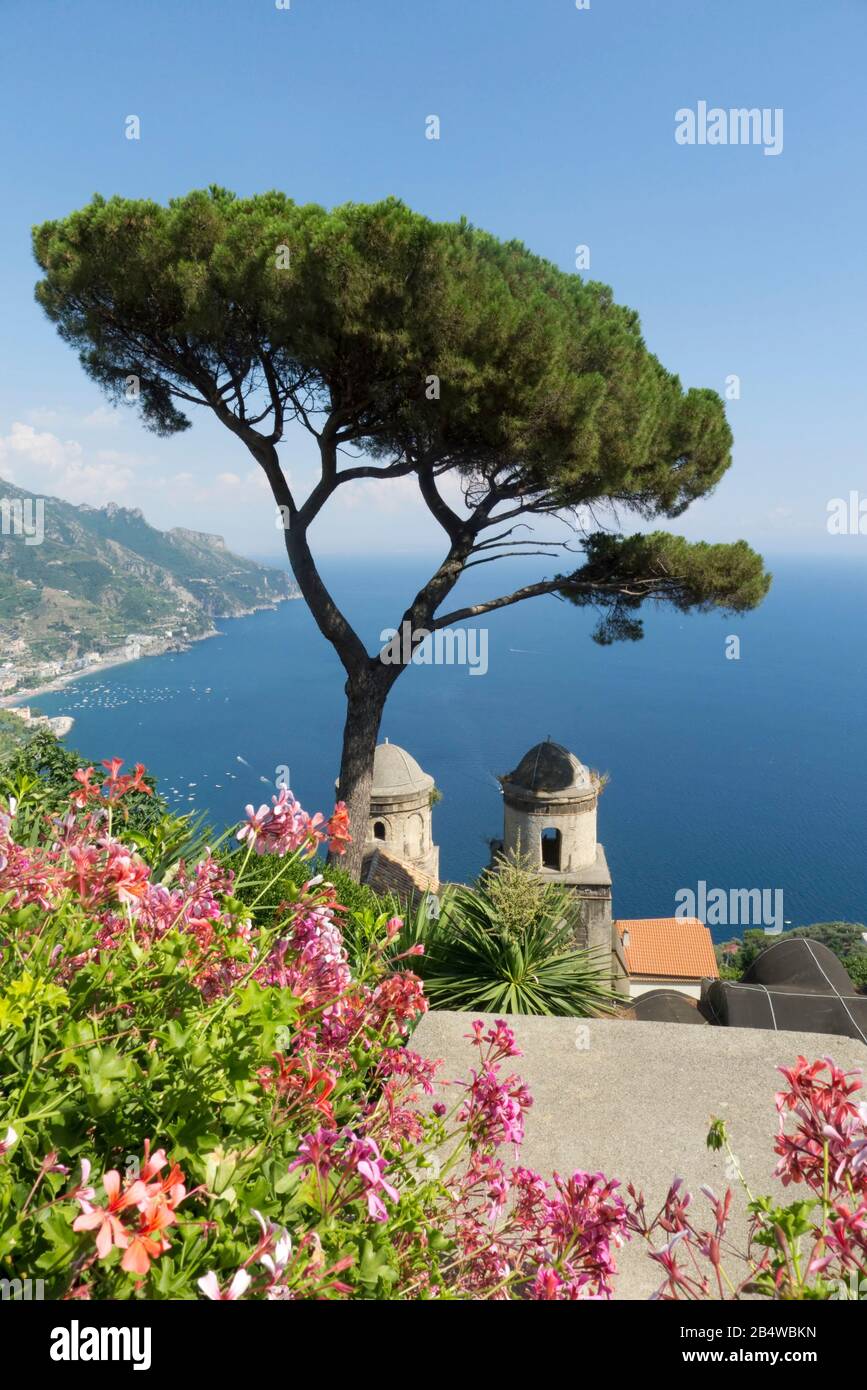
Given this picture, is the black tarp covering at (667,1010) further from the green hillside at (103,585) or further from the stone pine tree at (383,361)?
the green hillside at (103,585)

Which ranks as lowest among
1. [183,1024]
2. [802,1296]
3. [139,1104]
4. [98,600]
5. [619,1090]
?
[619,1090]

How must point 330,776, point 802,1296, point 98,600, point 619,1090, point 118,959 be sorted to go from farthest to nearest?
point 98,600
point 330,776
point 619,1090
point 118,959
point 802,1296

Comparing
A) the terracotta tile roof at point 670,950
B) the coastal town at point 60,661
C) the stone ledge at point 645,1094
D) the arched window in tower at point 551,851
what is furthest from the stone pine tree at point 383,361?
the coastal town at point 60,661

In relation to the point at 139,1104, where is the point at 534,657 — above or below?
above

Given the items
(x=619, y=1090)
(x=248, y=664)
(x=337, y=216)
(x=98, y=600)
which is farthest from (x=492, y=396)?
(x=98, y=600)

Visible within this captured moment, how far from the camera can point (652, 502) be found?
40.9ft

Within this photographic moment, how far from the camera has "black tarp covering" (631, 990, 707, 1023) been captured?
31.6 feet

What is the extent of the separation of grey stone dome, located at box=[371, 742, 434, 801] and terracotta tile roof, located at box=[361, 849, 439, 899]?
3.48ft

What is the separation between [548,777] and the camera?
12.1m

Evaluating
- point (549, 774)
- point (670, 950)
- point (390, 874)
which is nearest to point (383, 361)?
point (549, 774)
